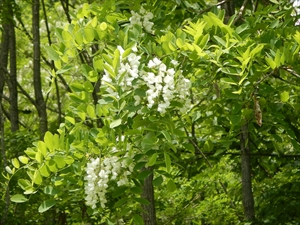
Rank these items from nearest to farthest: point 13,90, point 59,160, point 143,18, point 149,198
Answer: point 59,160
point 143,18
point 149,198
point 13,90

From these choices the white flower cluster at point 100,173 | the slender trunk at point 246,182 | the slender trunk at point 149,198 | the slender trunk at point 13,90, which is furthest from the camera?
the slender trunk at point 13,90

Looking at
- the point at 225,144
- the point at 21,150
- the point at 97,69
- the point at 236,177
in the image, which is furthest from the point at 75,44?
the point at 236,177

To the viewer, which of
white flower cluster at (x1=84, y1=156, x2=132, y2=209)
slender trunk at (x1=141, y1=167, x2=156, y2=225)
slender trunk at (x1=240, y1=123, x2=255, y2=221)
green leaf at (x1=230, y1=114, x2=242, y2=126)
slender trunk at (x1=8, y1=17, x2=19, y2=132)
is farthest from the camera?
slender trunk at (x1=8, y1=17, x2=19, y2=132)

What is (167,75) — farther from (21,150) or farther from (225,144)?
(21,150)

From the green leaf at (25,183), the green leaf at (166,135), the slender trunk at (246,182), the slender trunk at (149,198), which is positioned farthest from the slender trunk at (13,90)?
the green leaf at (166,135)

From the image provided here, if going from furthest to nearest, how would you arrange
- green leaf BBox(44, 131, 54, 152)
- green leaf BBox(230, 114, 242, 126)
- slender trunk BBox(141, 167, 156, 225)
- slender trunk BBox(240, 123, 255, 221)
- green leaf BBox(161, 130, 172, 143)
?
1. slender trunk BBox(240, 123, 255, 221)
2. slender trunk BBox(141, 167, 156, 225)
3. green leaf BBox(230, 114, 242, 126)
4. green leaf BBox(44, 131, 54, 152)
5. green leaf BBox(161, 130, 172, 143)

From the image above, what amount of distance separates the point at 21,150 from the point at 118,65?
3089 millimetres

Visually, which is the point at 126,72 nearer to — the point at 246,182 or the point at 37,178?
the point at 37,178

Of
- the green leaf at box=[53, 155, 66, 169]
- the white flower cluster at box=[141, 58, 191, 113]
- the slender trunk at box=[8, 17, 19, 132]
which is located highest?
the slender trunk at box=[8, 17, 19, 132]

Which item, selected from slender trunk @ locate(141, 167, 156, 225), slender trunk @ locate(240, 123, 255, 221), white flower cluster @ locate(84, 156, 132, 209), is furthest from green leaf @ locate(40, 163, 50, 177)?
slender trunk @ locate(240, 123, 255, 221)

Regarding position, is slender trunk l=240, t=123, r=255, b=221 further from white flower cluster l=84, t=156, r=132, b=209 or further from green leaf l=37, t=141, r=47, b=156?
green leaf l=37, t=141, r=47, b=156

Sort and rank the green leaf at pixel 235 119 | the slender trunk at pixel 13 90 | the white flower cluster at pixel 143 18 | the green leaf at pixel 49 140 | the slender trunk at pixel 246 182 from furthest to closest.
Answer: the slender trunk at pixel 13 90 < the slender trunk at pixel 246 182 < the white flower cluster at pixel 143 18 < the green leaf at pixel 235 119 < the green leaf at pixel 49 140

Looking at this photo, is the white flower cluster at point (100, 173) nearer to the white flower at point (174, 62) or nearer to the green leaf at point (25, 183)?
the green leaf at point (25, 183)

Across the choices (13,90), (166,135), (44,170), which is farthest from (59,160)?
(13,90)
